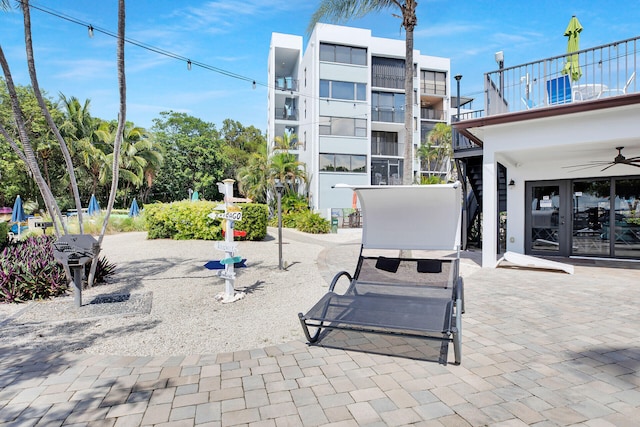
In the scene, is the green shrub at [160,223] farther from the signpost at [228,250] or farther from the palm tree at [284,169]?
the palm tree at [284,169]

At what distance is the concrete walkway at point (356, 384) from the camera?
259cm

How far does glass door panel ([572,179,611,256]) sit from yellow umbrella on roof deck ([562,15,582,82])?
3.41 meters

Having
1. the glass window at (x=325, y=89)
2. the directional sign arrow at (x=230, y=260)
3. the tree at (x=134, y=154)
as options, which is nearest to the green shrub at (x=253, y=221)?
the directional sign arrow at (x=230, y=260)

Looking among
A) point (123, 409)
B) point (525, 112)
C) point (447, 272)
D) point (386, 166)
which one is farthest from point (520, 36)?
point (386, 166)

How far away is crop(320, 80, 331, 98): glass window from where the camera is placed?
84.4 ft

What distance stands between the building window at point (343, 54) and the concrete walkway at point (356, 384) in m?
24.8

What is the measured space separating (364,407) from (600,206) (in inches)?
404

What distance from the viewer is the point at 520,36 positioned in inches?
460

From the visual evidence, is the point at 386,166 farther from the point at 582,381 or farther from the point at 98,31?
the point at 582,381

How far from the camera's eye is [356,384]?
3.06m

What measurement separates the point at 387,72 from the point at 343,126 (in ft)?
19.7

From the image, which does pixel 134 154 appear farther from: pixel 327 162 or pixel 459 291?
pixel 459 291

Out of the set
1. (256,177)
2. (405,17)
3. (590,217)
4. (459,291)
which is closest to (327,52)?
(256,177)

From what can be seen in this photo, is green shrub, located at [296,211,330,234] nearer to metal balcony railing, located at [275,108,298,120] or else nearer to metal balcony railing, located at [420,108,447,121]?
metal balcony railing, located at [275,108,298,120]
